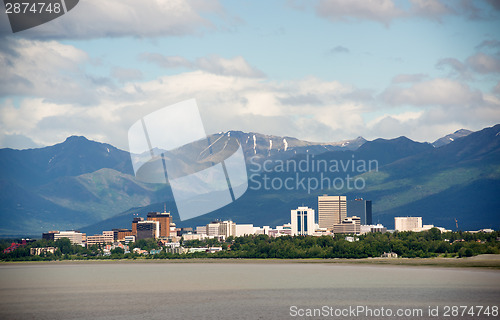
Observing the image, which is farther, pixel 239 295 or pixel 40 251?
pixel 40 251

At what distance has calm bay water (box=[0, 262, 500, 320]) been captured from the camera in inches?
1829

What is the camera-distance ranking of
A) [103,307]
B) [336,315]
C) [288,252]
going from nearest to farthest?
[336,315], [103,307], [288,252]

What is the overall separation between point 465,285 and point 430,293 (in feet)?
22.5

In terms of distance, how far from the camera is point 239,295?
5719cm

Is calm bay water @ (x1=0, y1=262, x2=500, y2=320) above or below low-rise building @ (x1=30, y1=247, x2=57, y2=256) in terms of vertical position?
below

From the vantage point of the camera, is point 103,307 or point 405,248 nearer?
point 103,307

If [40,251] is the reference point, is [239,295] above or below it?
below

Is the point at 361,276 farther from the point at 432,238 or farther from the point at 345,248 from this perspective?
the point at 432,238

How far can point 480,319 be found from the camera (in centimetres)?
4012

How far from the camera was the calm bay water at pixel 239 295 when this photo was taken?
1829 inches

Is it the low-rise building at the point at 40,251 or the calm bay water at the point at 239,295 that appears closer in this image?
the calm bay water at the point at 239,295

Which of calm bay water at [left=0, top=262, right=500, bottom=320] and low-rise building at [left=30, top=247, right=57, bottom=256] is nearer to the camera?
calm bay water at [left=0, top=262, right=500, bottom=320]

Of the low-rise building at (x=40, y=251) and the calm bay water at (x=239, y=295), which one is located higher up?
the low-rise building at (x=40, y=251)

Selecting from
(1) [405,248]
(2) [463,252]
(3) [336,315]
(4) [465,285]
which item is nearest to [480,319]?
(3) [336,315]
